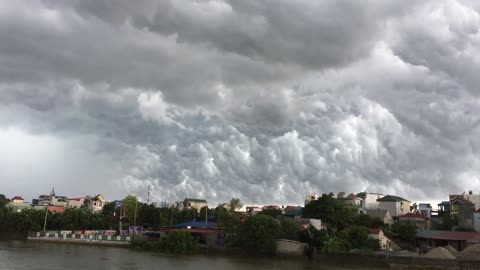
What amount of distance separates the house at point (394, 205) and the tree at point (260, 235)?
4625 centimetres

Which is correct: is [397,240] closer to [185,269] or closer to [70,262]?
[185,269]

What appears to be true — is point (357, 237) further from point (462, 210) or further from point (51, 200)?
point (51, 200)

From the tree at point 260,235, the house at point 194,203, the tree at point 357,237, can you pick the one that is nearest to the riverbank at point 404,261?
the tree at point 357,237

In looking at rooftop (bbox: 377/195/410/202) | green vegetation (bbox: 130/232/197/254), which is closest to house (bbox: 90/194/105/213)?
green vegetation (bbox: 130/232/197/254)

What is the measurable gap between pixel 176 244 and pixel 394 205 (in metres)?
54.2

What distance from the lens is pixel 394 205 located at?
9031 cm

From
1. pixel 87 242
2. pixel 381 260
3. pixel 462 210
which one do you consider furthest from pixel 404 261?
pixel 87 242

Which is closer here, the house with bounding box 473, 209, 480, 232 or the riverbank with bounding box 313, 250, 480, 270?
the riverbank with bounding box 313, 250, 480, 270

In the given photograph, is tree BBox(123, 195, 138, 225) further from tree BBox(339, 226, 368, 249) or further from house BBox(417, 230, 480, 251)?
house BBox(417, 230, 480, 251)

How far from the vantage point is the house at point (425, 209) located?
98.2m

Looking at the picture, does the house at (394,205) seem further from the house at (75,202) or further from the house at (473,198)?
the house at (75,202)

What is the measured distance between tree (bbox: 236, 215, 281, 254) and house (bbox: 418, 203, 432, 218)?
2291 inches

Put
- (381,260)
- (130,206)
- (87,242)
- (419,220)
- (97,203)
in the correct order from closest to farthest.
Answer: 1. (381,260)
2. (87,242)
3. (419,220)
4. (130,206)
5. (97,203)

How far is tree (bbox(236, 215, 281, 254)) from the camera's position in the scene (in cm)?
5041
